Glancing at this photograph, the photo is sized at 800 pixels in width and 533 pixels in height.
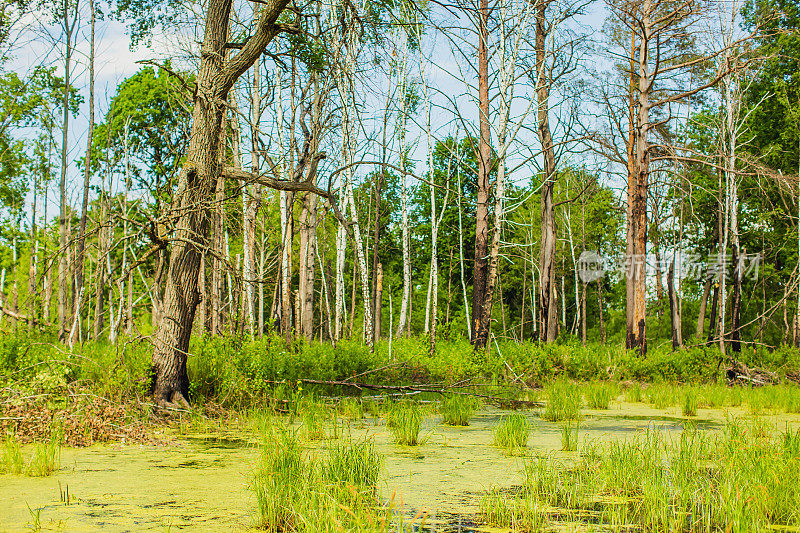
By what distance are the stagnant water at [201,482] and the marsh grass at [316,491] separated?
6.0 inches

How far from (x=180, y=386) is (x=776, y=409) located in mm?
7994

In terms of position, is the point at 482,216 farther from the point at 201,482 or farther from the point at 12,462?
the point at 12,462

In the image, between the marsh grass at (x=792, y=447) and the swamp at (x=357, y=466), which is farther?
the marsh grass at (x=792, y=447)

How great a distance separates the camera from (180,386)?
7.39m

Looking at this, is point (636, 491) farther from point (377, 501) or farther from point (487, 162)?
point (487, 162)

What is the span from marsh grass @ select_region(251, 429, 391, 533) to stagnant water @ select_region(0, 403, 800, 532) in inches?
6.0

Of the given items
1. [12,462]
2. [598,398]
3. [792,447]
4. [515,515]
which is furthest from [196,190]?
→ [792,447]

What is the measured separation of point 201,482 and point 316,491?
1270mm

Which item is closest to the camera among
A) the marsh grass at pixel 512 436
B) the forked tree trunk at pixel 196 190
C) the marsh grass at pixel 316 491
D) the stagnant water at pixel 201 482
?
the marsh grass at pixel 316 491

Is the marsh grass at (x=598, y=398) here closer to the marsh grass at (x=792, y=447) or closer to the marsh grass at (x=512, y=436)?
the marsh grass at (x=512, y=436)

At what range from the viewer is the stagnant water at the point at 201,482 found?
3.45 meters

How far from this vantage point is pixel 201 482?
4.33m

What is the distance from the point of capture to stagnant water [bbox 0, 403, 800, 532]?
345 centimetres

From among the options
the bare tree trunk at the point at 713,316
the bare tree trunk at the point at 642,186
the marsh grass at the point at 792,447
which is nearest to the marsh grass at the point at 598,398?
the marsh grass at the point at 792,447
